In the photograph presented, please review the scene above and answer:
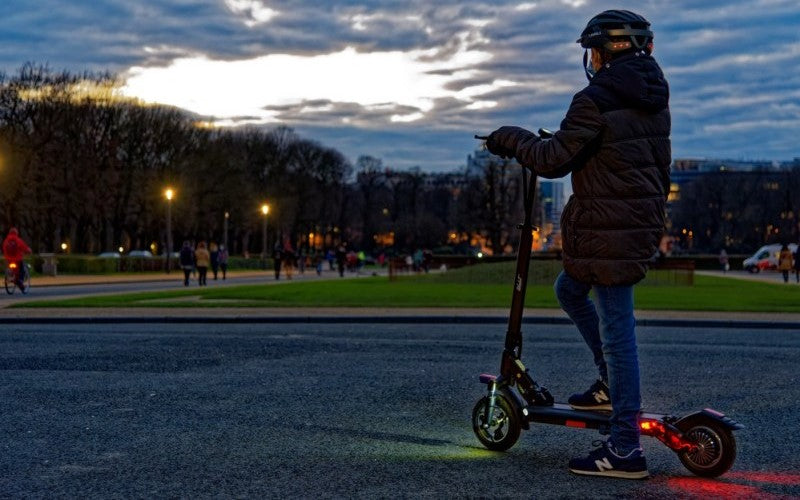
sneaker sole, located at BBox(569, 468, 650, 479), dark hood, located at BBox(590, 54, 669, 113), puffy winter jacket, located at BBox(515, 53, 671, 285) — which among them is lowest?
sneaker sole, located at BBox(569, 468, 650, 479)

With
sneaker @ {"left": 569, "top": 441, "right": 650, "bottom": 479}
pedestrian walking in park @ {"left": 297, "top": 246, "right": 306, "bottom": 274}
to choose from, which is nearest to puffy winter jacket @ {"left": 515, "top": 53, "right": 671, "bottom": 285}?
sneaker @ {"left": 569, "top": 441, "right": 650, "bottom": 479}

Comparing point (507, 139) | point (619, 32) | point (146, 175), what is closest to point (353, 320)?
point (507, 139)

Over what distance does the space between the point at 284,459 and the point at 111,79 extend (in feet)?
212

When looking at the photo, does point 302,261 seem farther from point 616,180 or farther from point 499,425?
point 616,180

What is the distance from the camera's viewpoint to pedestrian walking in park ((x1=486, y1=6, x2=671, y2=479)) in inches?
195

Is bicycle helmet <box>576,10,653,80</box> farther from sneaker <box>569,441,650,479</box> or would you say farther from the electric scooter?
sneaker <box>569,441,650,479</box>

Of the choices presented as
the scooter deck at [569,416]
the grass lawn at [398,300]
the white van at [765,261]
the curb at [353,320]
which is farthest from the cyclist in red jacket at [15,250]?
the white van at [765,261]

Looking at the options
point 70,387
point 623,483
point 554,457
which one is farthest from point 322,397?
point 623,483

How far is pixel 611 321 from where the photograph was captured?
16.8ft

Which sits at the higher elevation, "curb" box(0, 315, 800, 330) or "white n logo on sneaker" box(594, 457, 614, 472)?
"white n logo on sneaker" box(594, 457, 614, 472)

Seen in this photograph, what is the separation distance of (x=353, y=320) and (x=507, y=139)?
12.0m

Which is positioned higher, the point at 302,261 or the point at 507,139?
the point at 507,139

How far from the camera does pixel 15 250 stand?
91.5 ft

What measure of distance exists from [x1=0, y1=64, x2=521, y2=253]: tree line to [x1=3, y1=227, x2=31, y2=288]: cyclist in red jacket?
24085mm
